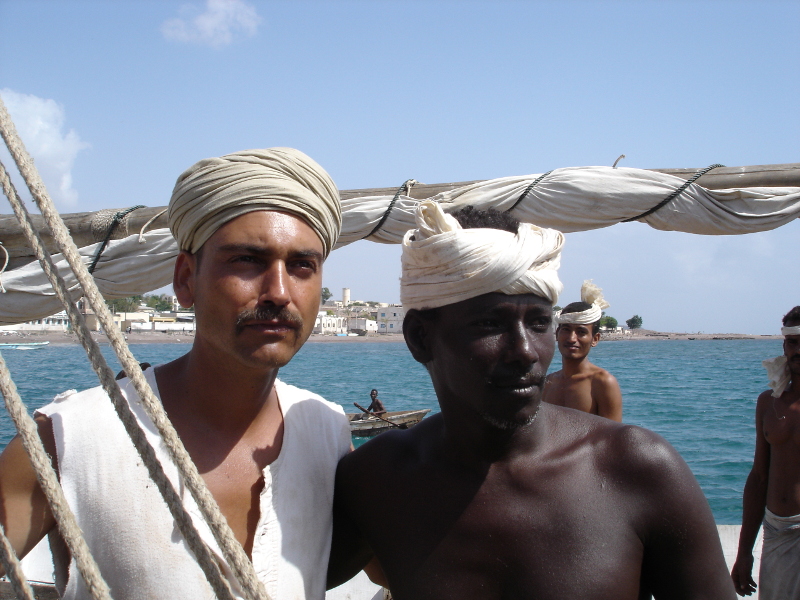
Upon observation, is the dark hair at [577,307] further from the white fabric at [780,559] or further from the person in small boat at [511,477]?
the person in small boat at [511,477]

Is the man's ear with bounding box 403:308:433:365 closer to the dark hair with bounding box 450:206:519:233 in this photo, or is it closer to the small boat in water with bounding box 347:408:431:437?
the dark hair with bounding box 450:206:519:233

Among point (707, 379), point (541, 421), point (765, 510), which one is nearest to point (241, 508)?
point (541, 421)

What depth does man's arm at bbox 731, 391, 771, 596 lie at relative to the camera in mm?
4598

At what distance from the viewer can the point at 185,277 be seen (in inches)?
78.5

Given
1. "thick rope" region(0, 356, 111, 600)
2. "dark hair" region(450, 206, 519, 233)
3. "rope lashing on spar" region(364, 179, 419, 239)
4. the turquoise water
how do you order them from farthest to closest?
the turquoise water, "rope lashing on spar" region(364, 179, 419, 239), "dark hair" region(450, 206, 519, 233), "thick rope" region(0, 356, 111, 600)

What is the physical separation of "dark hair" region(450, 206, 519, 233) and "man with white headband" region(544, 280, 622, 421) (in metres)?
3.96

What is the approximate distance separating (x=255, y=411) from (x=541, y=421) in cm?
90

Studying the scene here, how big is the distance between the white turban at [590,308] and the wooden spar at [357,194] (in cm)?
253

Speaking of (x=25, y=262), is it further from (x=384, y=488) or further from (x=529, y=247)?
(x=529, y=247)

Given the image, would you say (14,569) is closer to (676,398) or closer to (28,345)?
(676,398)

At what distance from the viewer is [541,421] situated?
6.32ft

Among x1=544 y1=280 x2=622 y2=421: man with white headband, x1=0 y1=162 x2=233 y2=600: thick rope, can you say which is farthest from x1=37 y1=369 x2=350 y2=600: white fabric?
x1=544 y1=280 x2=622 y2=421: man with white headband

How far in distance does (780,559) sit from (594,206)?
3128 mm

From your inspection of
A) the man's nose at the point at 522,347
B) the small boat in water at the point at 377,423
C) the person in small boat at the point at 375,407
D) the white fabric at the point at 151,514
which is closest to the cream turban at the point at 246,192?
the white fabric at the point at 151,514
